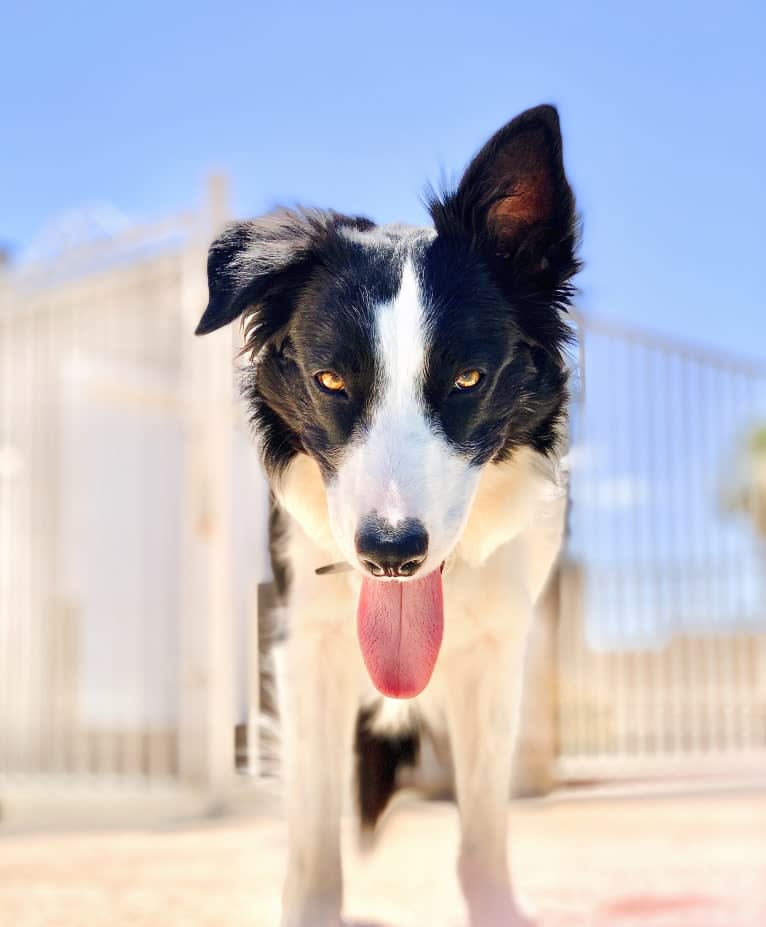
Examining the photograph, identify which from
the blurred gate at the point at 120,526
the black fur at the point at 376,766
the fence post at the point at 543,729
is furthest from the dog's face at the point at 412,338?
the blurred gate at the point at 120,526

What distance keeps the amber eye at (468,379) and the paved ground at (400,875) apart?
860mm

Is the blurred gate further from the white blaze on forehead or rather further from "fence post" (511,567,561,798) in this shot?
the white blaze on forehead

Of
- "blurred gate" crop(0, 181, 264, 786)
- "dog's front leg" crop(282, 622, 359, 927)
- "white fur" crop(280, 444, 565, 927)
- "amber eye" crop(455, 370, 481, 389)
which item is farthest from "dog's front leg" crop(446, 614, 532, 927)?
"blurred gate" crop(0, 181, 264, 786)

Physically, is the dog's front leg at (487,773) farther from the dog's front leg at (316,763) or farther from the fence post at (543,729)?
the fence post at (543,729)

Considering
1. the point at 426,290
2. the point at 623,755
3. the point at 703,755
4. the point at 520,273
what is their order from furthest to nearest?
1. the point at 703,755
2. the point at 623,755
3. the point at 520,273
4. the point at 426,290

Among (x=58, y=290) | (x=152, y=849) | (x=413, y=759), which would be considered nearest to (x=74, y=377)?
(x=58, y=290)

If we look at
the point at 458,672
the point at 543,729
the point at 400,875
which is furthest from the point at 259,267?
the point at 543,729

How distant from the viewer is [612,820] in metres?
3.58

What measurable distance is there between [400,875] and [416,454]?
116 cm

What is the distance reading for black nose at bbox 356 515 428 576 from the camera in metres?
1.29

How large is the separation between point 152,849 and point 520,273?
2.03 meters

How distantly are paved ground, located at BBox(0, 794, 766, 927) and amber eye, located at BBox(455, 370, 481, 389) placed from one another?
2.82 ft

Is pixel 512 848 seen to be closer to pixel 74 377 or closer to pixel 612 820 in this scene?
pixel 612 820

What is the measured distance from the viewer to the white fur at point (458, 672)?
1711 millimetres
